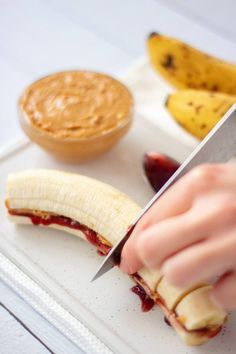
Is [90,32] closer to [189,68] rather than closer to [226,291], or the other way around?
A: [189,68]

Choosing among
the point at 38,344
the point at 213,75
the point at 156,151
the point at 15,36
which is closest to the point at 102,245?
the point at 38,344

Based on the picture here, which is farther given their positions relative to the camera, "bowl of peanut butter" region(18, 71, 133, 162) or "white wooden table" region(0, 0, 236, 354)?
"white wooden table" region(0, 0, 236, 354)

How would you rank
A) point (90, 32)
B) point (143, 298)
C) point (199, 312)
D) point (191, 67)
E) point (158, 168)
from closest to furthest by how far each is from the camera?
point (199, 312)
point (143, 298)
point (158, 168)
point (191, 67)
point (90, 32)

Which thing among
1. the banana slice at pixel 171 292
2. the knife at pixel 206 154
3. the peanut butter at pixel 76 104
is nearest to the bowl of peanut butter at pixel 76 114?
the peanut butter at pixel 76 104

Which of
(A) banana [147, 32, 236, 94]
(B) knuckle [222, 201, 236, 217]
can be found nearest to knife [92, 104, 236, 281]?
(B) knuckle [222, 201, 236, 217]

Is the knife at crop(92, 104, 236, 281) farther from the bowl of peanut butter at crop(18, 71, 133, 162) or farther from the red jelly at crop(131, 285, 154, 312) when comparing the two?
the bowl of peanut butter at crop(18, 71, 133, 162)

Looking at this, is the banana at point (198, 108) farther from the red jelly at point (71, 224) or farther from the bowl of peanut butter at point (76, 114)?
the red jelly at point (71, 224)

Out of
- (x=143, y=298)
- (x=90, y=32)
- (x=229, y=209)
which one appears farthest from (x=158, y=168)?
(x=90, y=32)
